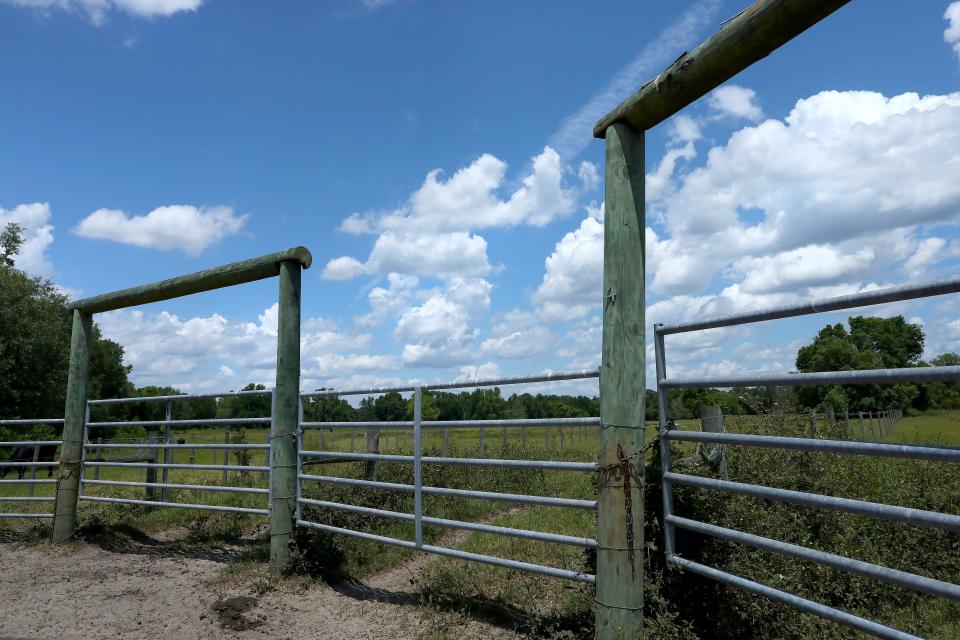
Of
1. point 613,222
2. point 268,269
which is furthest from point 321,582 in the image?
point 613,222

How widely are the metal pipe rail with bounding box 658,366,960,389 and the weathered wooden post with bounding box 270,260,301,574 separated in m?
3.89

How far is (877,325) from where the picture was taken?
39625mm

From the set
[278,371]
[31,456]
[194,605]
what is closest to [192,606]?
[194,605]

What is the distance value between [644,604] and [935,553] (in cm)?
234

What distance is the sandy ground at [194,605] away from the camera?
4430 mm

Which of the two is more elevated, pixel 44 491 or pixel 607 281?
pixel 607 281

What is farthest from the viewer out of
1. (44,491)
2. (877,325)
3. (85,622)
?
(877,325)

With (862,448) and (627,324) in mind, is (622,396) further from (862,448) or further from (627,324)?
(862,448)

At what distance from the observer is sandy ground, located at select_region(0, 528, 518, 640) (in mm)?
4430

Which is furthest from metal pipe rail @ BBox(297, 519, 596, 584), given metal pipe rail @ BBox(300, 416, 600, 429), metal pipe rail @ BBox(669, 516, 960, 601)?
metal pipe rail @ BBox(300, 416, 600, 429)

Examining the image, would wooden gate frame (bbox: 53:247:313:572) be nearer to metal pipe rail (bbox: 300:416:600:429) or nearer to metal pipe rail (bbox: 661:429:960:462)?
metal pipe rail (bbox: 300:416:600:429)

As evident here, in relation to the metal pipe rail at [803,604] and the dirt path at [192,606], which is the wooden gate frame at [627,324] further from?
the dirt path at [192,606]

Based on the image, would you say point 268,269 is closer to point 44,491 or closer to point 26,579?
point 26,579

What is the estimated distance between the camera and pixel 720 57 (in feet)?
10.6
